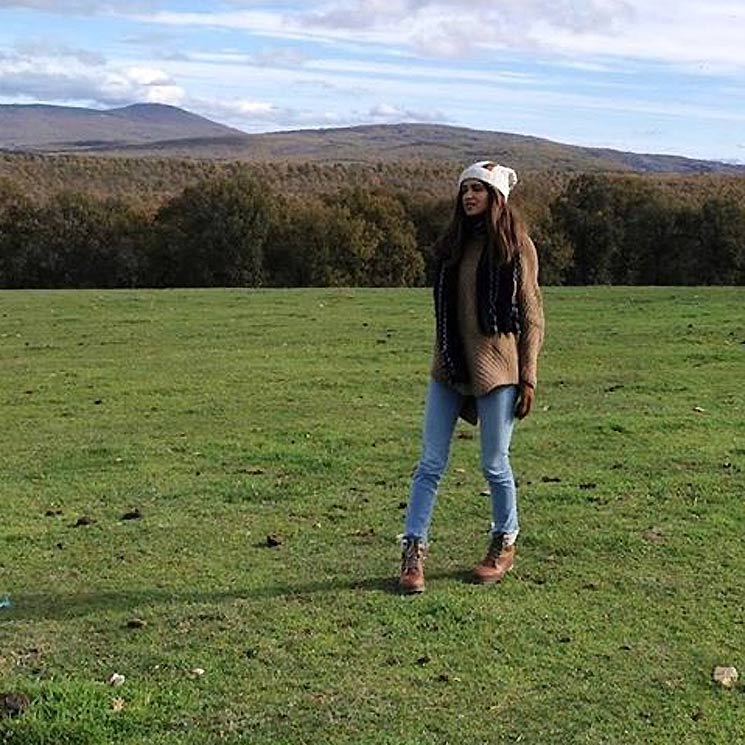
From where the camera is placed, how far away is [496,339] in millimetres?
6461

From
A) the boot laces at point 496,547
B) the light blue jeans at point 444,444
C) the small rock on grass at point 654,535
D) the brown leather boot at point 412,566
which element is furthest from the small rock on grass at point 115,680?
the small rock on grass at point 654,535

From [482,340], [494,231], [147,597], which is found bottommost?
[147,597]

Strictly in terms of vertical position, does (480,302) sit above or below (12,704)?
above

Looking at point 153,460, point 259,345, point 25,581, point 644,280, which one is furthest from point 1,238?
point 25,581

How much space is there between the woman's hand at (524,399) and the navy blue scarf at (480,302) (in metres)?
0.33

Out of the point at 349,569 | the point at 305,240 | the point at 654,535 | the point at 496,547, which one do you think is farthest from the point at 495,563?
the point at 305,240

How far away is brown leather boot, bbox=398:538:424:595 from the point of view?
6527 mm

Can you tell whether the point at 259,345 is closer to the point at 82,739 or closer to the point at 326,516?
the point at 326,516

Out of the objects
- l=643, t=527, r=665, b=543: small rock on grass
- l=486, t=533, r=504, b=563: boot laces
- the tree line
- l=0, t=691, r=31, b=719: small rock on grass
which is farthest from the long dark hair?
the tree line

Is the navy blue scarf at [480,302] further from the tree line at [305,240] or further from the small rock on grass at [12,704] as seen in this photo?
the tree line at [305,240]

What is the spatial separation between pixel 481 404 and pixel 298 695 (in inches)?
82.6

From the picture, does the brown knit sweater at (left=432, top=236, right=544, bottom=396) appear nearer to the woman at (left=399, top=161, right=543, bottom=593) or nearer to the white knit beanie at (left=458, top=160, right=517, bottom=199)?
the woman at (left=399, top=161, right=543, bottom=593)

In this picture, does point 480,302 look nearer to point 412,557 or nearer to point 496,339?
point 496,339

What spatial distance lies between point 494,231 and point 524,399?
0.99 meters
